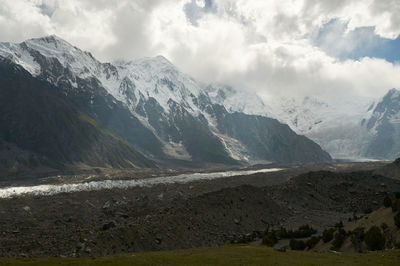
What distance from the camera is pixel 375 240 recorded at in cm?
4775

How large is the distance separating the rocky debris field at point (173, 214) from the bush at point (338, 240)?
18560 millimetres

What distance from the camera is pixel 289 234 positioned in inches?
2768

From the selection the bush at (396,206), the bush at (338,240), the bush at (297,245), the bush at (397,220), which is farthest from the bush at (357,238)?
the bush at (297,245)

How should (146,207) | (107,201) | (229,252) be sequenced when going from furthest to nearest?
(107,201) → (146,207) → (229,252)

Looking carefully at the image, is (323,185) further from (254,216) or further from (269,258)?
(269,258)

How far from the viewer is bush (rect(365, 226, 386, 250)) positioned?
4747 cm

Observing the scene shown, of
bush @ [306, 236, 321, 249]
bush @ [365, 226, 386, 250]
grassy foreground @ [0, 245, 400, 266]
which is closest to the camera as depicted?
grassy foreground @ [0, 245, 400, 266]

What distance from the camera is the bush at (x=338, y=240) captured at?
52.9 m

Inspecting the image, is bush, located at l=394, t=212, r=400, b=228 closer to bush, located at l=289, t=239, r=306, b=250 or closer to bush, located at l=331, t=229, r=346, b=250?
bush, located at l=331, t=229, r=346, b=250

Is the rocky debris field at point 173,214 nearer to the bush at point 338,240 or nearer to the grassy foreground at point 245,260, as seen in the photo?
the grassy foreground at point 245,260

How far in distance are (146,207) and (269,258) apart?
64081 millimetres

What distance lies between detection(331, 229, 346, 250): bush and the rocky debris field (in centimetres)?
1856

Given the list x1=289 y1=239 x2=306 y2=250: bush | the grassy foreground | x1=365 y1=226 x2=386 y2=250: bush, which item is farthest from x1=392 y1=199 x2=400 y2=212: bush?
x1=289 y1=239 x2=306 y2=250: bush

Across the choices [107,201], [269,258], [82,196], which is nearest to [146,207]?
[107,201]
